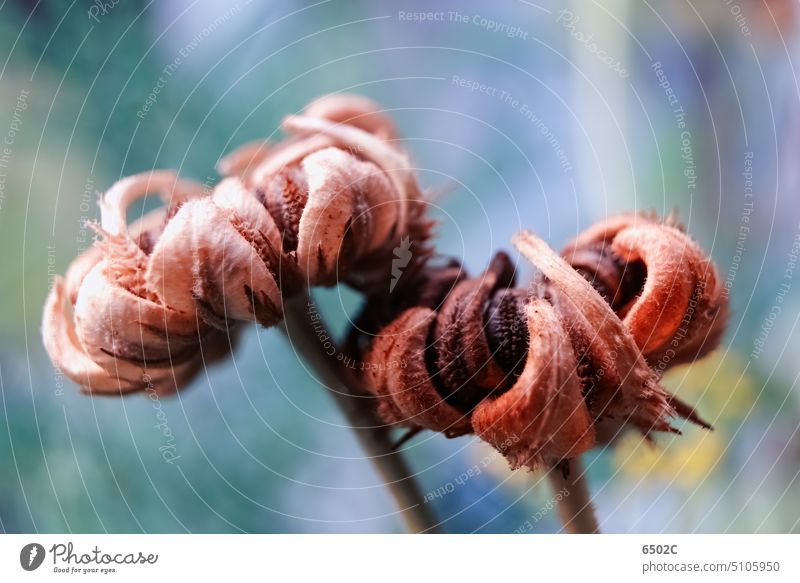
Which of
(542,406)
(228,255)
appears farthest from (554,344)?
(228,255)

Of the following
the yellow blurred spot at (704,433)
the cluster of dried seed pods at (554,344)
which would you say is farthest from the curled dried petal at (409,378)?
the yellow blurred spot at (704,433)

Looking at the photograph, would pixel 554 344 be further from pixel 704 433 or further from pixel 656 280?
pixel 704 433

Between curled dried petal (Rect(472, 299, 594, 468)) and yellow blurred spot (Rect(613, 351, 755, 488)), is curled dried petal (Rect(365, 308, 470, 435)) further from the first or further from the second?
yellow blurred spot (Rect(613, 351, 755, 488))

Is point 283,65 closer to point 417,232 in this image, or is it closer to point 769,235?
point 417,232

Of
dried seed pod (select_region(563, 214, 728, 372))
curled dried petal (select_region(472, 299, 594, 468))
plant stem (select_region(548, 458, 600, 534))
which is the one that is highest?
dried seed pod (select_region(563, 214, 728, 372))

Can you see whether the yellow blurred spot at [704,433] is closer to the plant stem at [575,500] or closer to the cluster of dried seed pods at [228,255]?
the plant stem at [575,500]

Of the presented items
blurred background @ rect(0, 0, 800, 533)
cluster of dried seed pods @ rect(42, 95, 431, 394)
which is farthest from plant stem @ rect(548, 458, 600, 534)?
cluster of dried seed pods @ rect(42, 95, 431, 394)
